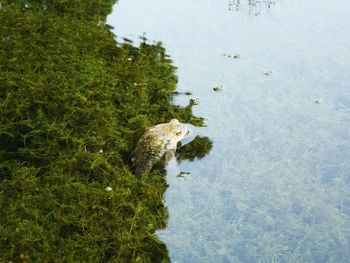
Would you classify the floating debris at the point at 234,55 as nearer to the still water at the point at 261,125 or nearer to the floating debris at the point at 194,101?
the still water at the point at 261,125

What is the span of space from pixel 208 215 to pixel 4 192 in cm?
202

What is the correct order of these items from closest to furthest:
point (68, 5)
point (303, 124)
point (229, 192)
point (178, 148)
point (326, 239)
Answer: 1. point (326, 239)
2. point (229, 192)
3. point (178, 148)
4. point (303, 124)
5. point (68, 5)

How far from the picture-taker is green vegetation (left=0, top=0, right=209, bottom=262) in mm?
4730

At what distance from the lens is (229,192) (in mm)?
5727

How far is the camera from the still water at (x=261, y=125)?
5.12m

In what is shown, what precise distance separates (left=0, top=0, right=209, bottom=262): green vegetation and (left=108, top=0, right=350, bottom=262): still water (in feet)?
1.25

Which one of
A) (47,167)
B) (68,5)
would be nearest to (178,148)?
(47,167)

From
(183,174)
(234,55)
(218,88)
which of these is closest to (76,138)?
(183,174)

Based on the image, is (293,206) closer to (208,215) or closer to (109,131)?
(208,215)

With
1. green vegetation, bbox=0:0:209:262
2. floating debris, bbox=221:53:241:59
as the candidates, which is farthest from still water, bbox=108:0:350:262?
green vegetation, bbox=0:0:209:262

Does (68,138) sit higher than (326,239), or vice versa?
(68,138)

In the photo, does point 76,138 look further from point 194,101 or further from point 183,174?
point 194,101

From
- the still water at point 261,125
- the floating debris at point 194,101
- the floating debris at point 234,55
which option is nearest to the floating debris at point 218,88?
the still water at point 261,125

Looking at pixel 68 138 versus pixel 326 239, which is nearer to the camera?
pixel 326 239
